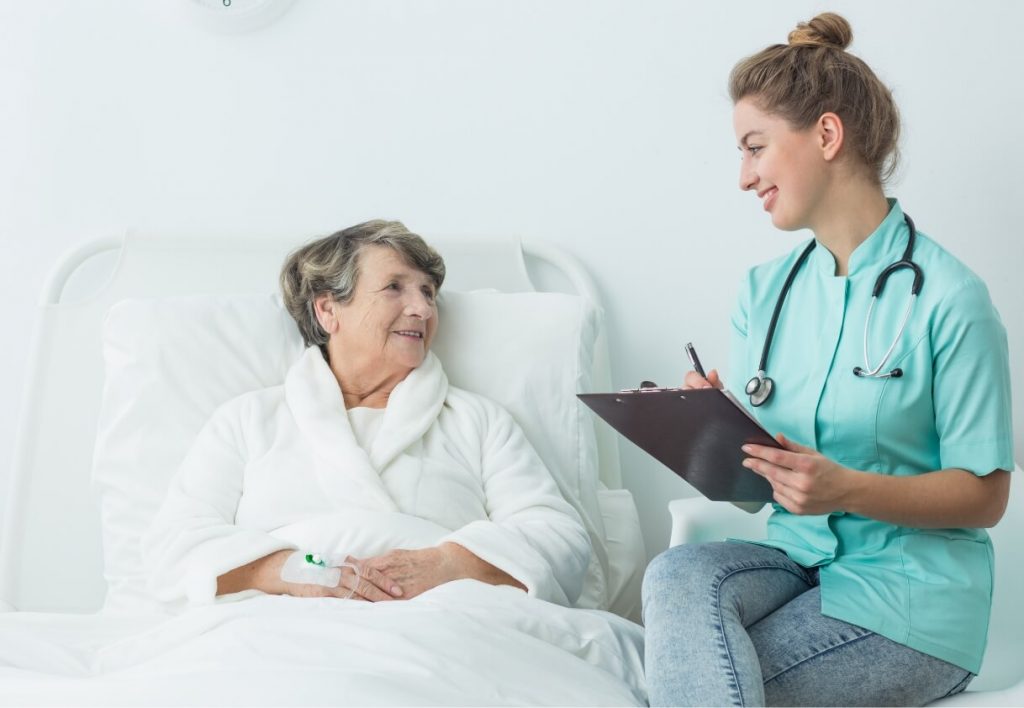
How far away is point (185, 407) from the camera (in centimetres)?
209

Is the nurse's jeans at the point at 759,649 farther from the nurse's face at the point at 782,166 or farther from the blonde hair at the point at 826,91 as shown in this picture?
the blonde hair at the point at 826,91

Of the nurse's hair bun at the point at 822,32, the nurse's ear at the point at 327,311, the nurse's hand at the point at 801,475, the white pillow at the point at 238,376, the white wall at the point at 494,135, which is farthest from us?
the white wall at the point at 494,135

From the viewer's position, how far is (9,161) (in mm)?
2414

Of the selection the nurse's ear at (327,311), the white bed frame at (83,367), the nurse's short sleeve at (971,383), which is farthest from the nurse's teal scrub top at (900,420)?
the nurse's ear at (327,311)

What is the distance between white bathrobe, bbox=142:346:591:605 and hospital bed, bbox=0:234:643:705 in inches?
3.8

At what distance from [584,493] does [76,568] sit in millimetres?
999

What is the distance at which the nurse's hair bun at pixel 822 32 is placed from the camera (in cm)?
165

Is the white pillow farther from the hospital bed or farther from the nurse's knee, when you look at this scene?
the nurse's knee

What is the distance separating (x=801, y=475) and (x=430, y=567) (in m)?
0.68

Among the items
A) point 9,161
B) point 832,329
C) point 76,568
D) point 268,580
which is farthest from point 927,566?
point 9,161

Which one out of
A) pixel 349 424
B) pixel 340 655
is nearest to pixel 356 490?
pixel 349 424

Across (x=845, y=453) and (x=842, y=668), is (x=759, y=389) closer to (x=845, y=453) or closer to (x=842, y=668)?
(x=845, y=453)

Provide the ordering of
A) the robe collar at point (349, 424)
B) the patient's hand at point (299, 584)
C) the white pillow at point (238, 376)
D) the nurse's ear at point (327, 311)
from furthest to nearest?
the nurse's ear at point (327, 311), the white pillow at point (238, 376), the robe collar at point (349, 424), the patient's hand at point (299, 584)

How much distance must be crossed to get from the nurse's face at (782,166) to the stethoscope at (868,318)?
0.10 meters
